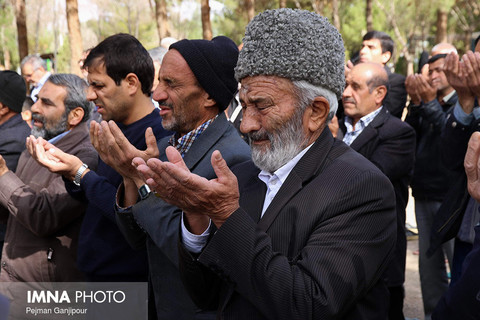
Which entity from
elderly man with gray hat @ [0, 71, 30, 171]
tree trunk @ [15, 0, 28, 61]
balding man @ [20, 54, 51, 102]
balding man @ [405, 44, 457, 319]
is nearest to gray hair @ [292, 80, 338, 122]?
balding man @ [405, 44, 457, 319]

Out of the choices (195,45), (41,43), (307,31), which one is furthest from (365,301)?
(41,43)

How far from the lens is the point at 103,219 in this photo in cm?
321

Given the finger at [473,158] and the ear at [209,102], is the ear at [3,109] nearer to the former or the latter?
the ear at [209,102]

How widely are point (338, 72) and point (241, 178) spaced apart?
57 cm

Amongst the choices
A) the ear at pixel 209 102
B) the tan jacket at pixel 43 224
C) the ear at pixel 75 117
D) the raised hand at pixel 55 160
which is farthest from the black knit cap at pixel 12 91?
the ear at pixel 209 102

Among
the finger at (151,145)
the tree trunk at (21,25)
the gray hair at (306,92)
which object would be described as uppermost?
the gray hair at (306,92)

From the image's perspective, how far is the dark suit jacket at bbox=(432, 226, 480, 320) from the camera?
1.96 meters

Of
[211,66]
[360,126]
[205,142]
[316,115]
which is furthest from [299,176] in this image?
[360,126]

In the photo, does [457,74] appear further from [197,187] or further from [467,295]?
[197,187]

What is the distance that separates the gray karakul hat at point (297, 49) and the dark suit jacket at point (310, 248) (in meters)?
0.26

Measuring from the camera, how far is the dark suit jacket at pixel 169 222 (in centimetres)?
249

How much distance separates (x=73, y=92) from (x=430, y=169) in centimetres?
319

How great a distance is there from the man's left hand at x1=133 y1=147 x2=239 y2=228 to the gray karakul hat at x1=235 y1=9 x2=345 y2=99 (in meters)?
0.48

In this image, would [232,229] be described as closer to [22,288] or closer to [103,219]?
[103,219]
